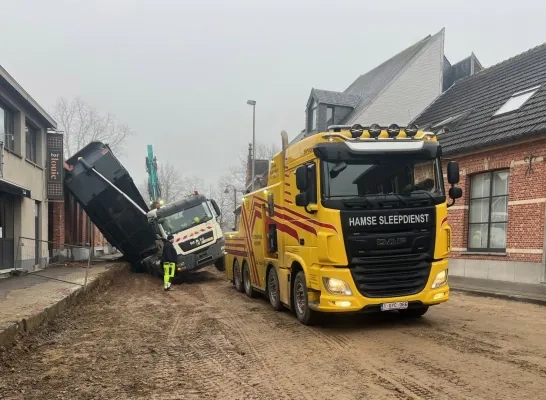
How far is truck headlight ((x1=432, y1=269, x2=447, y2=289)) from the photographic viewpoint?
293 inches

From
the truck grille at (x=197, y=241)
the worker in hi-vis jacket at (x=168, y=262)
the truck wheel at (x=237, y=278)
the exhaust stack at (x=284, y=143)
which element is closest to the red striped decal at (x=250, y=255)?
the truck wheel at (x=237, y=278)

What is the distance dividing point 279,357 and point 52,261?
1667cm

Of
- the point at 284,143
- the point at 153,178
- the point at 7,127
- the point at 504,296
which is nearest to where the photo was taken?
the point at 284,143

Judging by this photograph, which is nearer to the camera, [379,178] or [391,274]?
[391,274]

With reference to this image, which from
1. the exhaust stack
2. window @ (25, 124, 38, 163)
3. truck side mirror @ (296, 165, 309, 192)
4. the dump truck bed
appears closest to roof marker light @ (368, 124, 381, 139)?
truck side mirror @ (296, 165, 309, 192)

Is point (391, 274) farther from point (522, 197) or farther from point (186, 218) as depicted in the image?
point (186, 218)

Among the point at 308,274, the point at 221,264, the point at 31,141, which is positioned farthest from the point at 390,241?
the point at 31,141

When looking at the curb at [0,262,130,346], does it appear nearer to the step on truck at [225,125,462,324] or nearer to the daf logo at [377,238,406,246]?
the step on truck at [225,125,462,324]


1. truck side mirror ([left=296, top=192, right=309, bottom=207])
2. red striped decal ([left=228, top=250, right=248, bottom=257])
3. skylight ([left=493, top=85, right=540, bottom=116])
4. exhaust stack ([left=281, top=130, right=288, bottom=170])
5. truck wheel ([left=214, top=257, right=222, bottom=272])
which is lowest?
truck wheel ([left=214, top=257, right=222, bottom=272])

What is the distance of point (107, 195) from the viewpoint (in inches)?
703

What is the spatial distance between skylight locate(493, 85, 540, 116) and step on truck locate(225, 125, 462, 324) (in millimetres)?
9578

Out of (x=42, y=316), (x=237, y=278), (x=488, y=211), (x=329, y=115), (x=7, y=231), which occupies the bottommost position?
(x=237, y=278)

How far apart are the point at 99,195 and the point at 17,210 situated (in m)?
2.77

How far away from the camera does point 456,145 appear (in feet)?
52.8
